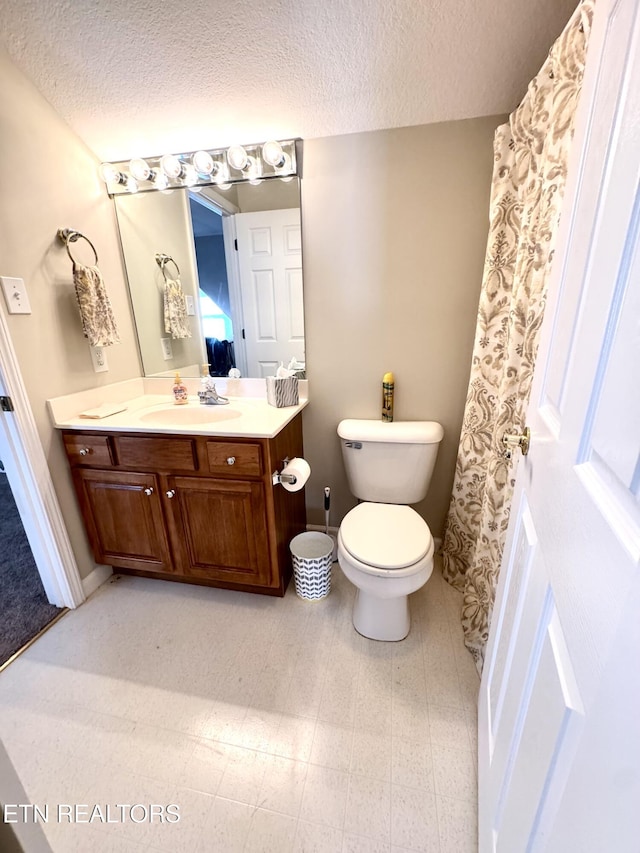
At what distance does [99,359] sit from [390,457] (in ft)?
4.80

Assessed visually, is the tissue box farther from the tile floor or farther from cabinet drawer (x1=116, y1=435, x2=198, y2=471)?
the tile floor

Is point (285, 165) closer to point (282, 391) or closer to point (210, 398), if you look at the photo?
point (282, 391)

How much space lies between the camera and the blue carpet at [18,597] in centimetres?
150

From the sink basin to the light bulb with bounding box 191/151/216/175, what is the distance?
1.06 m

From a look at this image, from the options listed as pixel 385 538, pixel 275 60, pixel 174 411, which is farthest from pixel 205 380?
pixel 275 60

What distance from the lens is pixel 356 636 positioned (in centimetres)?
146

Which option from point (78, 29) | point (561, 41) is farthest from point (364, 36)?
point (78, 29)

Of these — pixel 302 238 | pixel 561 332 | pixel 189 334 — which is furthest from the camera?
pixel 189 334

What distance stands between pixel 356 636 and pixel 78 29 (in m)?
2.43

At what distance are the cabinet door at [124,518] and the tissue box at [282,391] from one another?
0.63 meters

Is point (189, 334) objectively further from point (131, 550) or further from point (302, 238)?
point (131, 550)

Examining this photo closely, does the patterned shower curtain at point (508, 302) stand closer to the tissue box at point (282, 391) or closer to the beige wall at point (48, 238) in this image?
the tissue box at point (282, 391)

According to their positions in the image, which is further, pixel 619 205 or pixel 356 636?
pixel 356 636

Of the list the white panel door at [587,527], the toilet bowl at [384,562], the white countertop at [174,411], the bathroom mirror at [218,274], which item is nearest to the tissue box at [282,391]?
the white countertop at [174,411]
